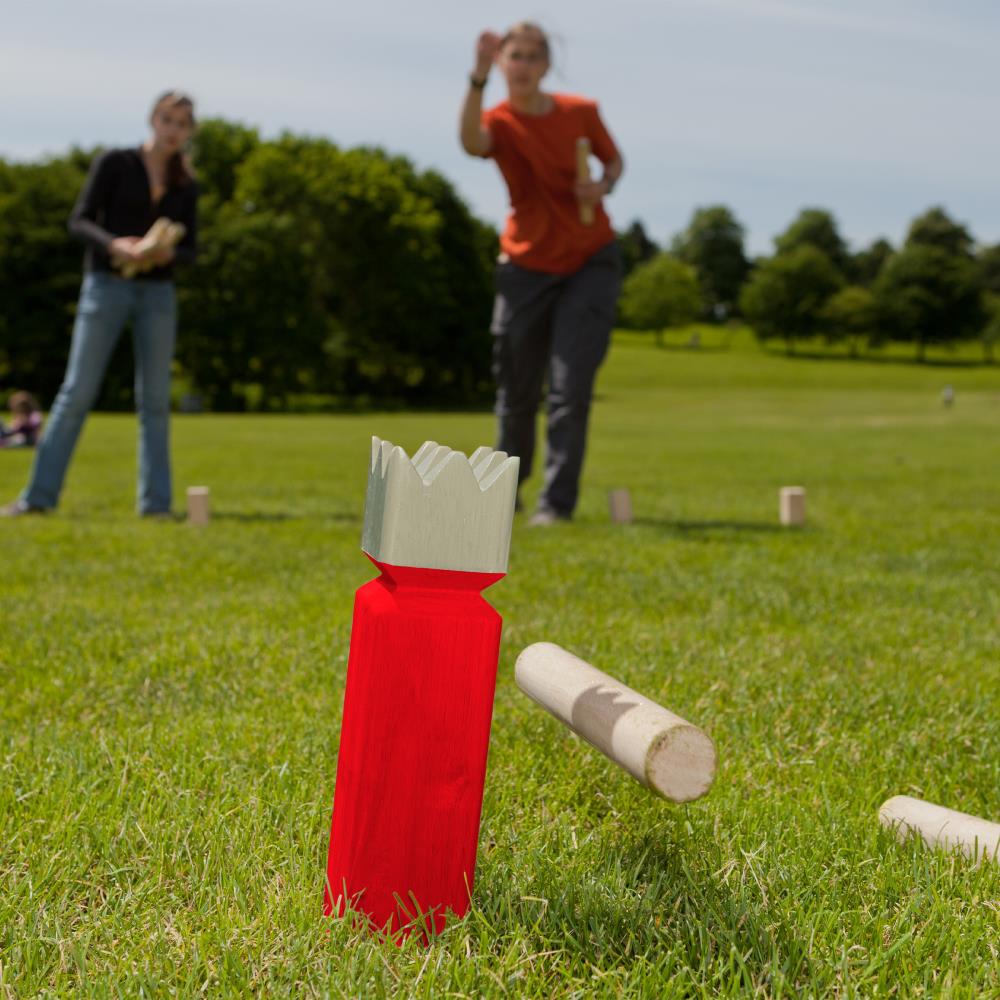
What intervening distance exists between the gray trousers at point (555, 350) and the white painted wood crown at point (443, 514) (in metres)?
5.06

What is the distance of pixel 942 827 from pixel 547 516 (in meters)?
5.00

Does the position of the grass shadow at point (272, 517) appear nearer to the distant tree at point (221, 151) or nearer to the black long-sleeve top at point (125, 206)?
the black long-sleeve top at point (125, 206)

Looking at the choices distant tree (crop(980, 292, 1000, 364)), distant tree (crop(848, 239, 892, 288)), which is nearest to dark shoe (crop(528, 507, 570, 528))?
distant tree (crop(980, 292, 1000, 364))

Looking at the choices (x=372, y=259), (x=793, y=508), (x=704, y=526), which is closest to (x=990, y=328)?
(x=372, y=259)

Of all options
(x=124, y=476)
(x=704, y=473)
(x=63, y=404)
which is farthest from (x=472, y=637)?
(x=704, y=473)

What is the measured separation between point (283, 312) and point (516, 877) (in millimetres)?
42600

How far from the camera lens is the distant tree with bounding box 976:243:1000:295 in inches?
4360

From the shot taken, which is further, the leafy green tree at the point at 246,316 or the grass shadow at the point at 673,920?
the leafy green tree at the point at 246,316

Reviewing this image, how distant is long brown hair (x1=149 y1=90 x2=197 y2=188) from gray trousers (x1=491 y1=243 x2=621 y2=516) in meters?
2.12

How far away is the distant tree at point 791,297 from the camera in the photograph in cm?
9519

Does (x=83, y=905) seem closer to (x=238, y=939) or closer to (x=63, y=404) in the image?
(x=238, y=939)

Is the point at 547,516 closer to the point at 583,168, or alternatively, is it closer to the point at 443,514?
the point at 583,168

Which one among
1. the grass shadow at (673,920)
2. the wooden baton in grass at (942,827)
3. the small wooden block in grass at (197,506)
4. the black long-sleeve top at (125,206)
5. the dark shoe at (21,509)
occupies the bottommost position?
the dark shoe at (21,509)

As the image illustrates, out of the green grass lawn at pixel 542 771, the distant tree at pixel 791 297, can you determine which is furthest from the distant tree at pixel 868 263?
the green grass lawn at pixel 542 771
